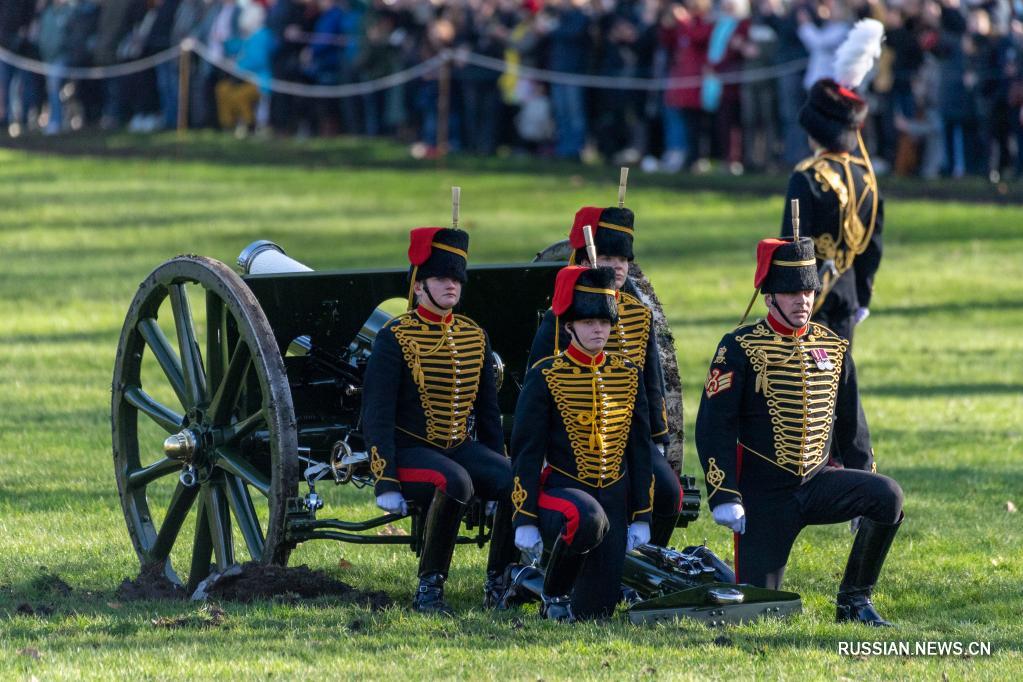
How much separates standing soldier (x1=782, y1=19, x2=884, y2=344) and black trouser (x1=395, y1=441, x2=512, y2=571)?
7.95 feet

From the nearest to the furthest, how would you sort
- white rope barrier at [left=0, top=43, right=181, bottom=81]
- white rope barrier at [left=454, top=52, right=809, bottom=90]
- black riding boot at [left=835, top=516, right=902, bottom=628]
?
black riding boot at [left=835, top=516, right=902, bottom=628]
white rope barrier at [left=454, top=52, right=809, bottom=90]
white rope barrier at [left=0, top=43, right=181, bottom=81]

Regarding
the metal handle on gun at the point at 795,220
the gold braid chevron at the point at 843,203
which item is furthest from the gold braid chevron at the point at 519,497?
the gold braid chevron at the point at 843,203

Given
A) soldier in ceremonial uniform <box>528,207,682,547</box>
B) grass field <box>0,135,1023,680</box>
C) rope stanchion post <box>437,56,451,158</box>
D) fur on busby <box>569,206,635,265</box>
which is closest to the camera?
grass field <box>0,135,1023,680</box>

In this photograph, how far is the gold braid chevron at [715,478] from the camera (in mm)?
6977

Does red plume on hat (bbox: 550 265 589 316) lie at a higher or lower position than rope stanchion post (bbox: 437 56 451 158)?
lower

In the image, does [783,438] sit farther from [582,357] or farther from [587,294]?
[587,294]

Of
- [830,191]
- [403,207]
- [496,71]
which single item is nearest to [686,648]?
[830,191]

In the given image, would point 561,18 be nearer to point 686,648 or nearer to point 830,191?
point 830,191

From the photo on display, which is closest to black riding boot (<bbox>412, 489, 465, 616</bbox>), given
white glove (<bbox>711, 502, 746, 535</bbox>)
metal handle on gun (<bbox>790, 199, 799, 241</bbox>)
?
white glove (<bbox>711, 502, 746, 535</bbox>)

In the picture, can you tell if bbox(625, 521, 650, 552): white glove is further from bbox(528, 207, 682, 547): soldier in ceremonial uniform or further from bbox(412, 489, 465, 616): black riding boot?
bbox(412, 489, 465, 616): black riding boot

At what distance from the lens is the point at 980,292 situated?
17781mm

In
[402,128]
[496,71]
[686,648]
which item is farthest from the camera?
[402,128]

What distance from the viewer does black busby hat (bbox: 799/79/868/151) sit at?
9.40 meters

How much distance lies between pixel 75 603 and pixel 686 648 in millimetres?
2430
